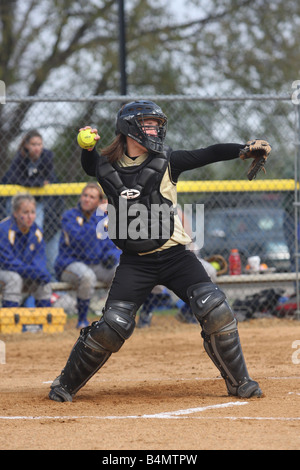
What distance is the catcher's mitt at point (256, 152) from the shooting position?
4.77 m

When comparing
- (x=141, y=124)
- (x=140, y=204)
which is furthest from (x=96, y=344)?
(x=141, y=124)

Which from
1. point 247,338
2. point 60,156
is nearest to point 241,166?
point 60,156

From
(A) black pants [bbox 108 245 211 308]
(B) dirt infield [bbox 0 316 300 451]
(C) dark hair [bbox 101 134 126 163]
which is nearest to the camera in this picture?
(B) dirt infield [bbox 0 316 300 451]

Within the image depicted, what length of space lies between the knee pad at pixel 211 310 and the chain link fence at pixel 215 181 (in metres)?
4.19

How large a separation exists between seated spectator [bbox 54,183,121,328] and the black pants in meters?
3.73

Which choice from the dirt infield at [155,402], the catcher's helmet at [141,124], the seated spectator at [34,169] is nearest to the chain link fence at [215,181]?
the seated spectator at [34,169]

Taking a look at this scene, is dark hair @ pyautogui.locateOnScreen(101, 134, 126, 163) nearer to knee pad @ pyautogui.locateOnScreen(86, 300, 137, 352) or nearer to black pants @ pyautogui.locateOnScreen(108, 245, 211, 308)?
black pants @ pyautogui.locateOnScreen(108, 245, 211, 308)

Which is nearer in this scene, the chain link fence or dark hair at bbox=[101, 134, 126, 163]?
dark hair at bbox=[101, 134, 126, 163]

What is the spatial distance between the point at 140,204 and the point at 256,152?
855mm

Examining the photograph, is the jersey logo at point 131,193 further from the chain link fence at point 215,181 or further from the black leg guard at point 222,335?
the chain link fence at point 215,181

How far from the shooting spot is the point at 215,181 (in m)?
9.52

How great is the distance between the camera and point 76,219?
29.3 feet

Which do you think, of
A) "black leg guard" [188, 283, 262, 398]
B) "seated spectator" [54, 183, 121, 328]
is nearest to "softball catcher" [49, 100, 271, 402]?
"black leg guard" [188, 283, 262, 398]

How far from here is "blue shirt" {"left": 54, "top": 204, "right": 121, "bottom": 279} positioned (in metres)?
8.90
